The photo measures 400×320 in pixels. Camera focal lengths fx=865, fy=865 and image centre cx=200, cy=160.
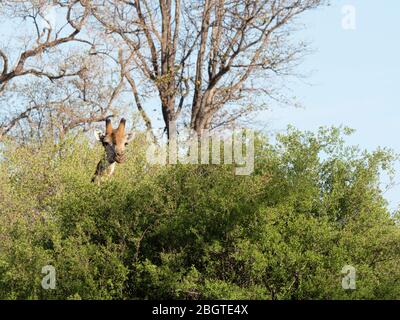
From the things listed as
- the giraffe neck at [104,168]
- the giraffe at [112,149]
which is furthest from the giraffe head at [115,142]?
the giraffe neck at [104,168]

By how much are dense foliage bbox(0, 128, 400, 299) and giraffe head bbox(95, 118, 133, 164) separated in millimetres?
4094

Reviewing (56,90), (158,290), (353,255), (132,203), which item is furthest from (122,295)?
(56,90)

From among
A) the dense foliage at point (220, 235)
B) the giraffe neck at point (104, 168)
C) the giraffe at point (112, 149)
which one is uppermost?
the giraffe at point (112, 149)

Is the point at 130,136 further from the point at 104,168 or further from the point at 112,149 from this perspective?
the point at 104,168

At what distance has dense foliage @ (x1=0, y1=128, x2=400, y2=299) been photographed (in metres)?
11.8

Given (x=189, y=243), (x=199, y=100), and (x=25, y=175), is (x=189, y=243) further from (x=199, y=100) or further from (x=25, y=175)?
(x=199, y=100)

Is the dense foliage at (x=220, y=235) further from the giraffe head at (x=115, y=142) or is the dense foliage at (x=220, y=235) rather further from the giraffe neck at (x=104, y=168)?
the giraffe head at (x=115, y=142)

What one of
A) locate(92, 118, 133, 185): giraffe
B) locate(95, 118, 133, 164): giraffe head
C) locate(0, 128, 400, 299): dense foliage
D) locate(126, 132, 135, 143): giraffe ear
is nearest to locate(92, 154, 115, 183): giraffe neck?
locate(92, 118, 133, 185): giraffe

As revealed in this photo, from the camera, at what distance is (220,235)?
476 inches

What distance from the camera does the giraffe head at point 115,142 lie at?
18.3 meters

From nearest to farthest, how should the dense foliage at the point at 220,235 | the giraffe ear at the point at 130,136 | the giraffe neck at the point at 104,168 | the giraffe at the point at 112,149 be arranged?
1. the dense foliage at the point at 220,235
2. the giraffe neck at the point at 104,168
3. the giraffe at the point at 112,149
4. the giraffe ear at the point at 130,136

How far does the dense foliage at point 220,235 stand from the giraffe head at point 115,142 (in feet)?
13.4
